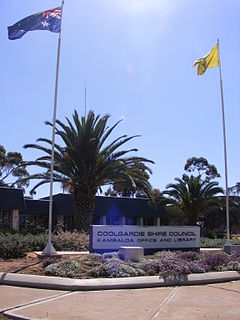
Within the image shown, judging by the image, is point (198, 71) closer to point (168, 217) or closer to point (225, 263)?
point (225, 263)

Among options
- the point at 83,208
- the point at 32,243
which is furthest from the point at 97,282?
the point at 83,208

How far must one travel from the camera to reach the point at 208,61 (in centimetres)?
1977

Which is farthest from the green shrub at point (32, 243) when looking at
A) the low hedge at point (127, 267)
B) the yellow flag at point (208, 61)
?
the yellow flag at point (208, 61)

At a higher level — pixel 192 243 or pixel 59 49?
pixel 59 49

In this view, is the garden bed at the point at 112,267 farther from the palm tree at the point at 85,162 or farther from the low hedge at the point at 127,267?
the palm tree at the point at 85,162

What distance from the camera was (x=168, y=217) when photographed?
42.6 m

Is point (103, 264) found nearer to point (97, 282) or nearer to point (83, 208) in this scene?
point (97, 282)

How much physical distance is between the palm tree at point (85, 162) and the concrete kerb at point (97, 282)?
532 inches

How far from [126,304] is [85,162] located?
16.5m

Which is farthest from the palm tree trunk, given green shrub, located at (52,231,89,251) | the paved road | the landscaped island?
the paved road

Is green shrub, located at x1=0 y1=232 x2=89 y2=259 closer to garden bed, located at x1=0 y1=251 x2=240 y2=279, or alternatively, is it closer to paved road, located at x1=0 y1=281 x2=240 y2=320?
garden bed, located at x1=0 y1=251 x2=240 y2=279

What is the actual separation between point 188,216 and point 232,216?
835 centimetres

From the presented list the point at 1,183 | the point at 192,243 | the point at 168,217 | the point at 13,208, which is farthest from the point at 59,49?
the point at 1,183

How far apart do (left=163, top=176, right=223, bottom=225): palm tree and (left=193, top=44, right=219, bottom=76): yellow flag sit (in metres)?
17.9
